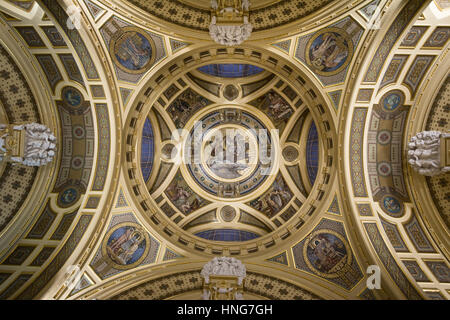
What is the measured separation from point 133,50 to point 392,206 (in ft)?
42.8

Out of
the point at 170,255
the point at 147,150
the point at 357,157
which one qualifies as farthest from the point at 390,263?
the point at 147,150

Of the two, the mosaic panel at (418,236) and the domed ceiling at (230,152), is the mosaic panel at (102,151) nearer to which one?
the domed ceiling at (230,152)

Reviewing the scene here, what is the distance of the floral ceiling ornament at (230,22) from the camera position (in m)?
12.2

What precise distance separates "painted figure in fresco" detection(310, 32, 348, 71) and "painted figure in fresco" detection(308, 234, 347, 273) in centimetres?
772

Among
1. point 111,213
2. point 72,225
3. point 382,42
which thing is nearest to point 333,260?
point 382,42

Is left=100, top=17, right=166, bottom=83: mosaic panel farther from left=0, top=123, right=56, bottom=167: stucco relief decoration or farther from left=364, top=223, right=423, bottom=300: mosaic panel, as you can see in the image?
left=364, top=223, right=423, bottom=300: mosaic panel

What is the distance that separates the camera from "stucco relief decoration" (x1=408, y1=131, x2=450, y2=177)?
10.6 metres

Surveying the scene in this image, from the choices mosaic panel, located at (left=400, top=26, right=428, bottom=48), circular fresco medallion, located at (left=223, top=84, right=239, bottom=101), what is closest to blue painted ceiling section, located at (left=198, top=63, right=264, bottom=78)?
circular fresco medallion, located at (left=223, top=84, right=239, bottom=101)

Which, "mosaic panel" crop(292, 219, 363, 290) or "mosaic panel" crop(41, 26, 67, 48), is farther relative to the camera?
"mosaic panel" crop(292, 219, 363, 290)

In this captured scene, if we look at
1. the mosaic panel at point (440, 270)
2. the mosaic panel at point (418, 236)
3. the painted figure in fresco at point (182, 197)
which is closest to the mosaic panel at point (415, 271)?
the mosaic panel at point (440, 270)

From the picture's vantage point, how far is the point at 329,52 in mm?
12508

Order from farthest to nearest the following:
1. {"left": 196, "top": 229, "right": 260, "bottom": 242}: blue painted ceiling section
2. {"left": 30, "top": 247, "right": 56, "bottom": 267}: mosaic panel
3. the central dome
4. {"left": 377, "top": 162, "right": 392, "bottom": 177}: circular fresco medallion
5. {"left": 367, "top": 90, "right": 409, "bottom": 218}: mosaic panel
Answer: the central dome
{"left": 196, "top": 229, "right": 260, "bottom": 242}: blue painted ceiling section
{"left": 377, "top": 162, "right": 392, "bottom": 177}: circular fresco medallion
{"left": 367, "top": 90, "right": 409, "bottom": 218}: mosaic panel
{"left": 30, "top": 247, "right": 56, "bottom": 267}: mosaic panel

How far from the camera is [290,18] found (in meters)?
12.4

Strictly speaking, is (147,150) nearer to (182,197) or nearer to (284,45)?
(182,197)
